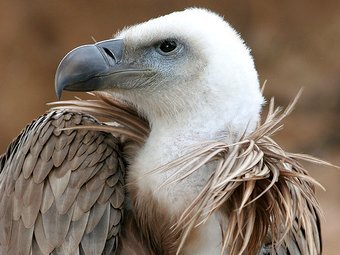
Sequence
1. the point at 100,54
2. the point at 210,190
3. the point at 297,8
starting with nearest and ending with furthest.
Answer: the point at 210,190, the point at 100,54, the point at 297,8

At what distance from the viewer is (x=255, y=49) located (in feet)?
20.6

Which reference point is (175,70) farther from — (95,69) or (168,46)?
(95,69)

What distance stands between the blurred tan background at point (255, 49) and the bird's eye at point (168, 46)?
3.46m

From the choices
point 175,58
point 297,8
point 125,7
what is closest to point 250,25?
point 297,8

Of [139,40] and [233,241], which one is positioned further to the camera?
[139,40]

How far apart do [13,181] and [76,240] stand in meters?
0.30

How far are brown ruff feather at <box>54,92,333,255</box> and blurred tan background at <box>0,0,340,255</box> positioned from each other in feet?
11.8

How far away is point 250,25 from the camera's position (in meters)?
6.25

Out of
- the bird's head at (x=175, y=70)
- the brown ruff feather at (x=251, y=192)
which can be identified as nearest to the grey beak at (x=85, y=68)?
the bird's head at (x=175, y=70)

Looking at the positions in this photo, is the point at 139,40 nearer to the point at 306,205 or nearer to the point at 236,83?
the point at 236,83

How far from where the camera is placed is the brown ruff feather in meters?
2.42

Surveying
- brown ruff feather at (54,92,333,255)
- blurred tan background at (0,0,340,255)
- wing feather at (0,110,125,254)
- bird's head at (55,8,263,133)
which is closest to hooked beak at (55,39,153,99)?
bird's head at (55,8,263,133)

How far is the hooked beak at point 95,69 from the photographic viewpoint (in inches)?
99.4

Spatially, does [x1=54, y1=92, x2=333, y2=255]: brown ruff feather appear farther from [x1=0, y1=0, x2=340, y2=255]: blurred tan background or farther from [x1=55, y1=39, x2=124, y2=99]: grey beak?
[x1=0, y1=0, x2=340, y2=255]: blurred tan background
